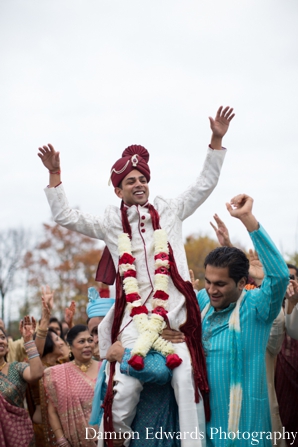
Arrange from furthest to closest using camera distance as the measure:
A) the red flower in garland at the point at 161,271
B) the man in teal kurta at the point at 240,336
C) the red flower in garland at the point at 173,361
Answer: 1. the red flower in garland at the point at 161,271
2. the red flower in garland at the point at 173,361
3. the man in teal kurta at the point at 240,336

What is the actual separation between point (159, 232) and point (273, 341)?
1.56 meters

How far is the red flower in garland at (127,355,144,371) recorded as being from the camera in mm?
3808

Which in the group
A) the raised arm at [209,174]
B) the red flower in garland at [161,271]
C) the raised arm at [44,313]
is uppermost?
the raised arm at [209,174]

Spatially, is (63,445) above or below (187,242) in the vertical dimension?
below

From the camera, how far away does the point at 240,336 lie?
388 centimetres

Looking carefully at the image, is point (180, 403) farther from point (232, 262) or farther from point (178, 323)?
point (232, 262)

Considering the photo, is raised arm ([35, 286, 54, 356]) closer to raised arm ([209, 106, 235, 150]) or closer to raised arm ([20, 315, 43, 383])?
raised arm ([20, 315, 43, 383])

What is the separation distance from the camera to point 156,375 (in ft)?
12.7

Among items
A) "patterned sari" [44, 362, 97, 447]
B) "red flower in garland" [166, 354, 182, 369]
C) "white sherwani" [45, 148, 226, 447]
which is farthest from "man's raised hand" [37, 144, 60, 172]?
"patterned sari" [44, 362, 97, 447]

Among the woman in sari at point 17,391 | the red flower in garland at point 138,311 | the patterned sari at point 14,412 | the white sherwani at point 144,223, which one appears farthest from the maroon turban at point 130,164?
the patterned sari at point 14,412

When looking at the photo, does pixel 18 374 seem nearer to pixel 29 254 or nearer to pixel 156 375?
pixel 156 375

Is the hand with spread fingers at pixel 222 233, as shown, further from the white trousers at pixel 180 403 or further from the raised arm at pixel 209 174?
the white trousers at pixel 180 403

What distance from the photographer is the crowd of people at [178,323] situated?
3.81m

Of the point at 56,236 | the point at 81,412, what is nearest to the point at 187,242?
the point at 56,236
